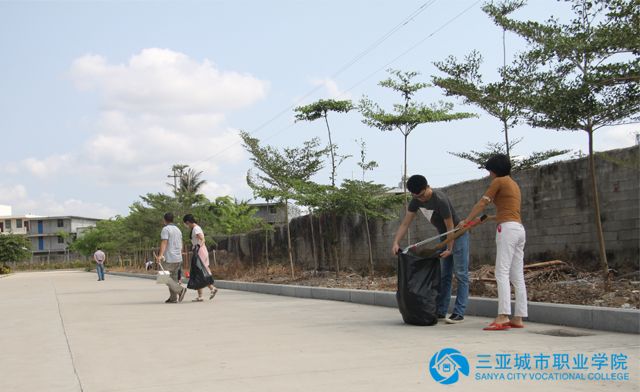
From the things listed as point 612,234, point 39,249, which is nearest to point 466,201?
point 612,234

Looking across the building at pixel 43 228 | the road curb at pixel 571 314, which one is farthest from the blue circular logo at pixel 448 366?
the building at pixel 43 228

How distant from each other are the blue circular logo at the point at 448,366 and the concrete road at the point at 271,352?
2.7 inches

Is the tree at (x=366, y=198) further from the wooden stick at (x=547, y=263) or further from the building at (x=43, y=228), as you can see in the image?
the building at (x=43, y=228)

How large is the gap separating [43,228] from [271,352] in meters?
109

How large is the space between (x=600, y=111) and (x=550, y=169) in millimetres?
4105

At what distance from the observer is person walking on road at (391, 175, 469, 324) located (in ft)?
25.4

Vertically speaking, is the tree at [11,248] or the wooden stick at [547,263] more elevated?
A: the tree at [11,248]

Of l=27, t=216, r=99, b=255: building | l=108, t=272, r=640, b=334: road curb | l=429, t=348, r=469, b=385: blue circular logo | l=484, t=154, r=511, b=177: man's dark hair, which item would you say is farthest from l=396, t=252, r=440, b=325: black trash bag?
l=27, t=216, r=99, b=255: building

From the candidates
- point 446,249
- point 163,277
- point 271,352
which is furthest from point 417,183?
point 163,277

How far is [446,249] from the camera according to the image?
25.7 feet

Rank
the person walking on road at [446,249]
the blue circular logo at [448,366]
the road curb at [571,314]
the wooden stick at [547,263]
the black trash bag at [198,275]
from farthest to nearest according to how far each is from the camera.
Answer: the black trash bag at [198,275], the wooden stick at [547,263], the person walking on road at [446,249], the road curb at [571,314], the blue circular logo at [448,366]

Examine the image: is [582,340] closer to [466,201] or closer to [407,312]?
[407,312]

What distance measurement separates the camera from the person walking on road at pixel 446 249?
7754mm

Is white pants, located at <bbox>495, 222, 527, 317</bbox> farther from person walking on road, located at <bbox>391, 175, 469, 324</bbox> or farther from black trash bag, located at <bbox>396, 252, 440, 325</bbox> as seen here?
black trash bag, located at <bbox>396, 252, 440, 325</bbox>
